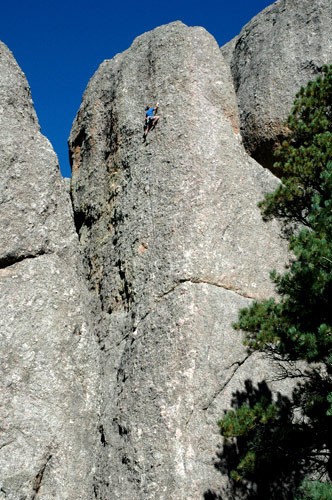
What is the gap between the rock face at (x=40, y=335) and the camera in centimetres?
845

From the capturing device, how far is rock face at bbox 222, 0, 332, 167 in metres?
12.6

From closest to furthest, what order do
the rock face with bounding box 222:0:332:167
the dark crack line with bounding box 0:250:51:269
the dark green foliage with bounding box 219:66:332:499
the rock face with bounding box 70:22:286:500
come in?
the dark green foliage with bounding box 219:66:332:499
the rock face with bounding box 70:22:286:500
the dark crack line with bounding box 0:250:51:269
the rock face with bounding box 222:0:332:167

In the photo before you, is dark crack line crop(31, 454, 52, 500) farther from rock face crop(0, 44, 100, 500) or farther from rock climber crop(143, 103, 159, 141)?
rock climber crop(143, 103, 159, 141)

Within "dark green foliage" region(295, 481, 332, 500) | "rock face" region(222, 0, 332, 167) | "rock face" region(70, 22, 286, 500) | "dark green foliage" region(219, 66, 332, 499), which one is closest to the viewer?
"dark green foliage" region(295, 481, 332, 500)

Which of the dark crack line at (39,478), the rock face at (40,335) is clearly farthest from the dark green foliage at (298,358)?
the dark crack line at (39,478)

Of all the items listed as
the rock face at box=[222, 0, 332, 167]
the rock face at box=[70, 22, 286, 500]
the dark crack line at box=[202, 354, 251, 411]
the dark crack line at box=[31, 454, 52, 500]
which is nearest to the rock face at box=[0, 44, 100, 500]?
the dark crack line at box=[31, 454, 52, 500]

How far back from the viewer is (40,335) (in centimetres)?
927

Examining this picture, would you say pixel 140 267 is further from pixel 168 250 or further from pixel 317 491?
pixel 317 491

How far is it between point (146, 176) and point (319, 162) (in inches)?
146

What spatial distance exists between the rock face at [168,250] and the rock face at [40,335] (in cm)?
46

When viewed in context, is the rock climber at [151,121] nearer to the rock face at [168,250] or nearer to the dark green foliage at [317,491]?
the rock face at [168,250]

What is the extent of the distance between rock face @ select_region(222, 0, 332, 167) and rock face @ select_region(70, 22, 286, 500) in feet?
2.74

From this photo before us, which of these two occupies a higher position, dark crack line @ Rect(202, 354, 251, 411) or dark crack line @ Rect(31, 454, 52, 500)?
dark crack line @ Rect(202, 354, 251, 411)

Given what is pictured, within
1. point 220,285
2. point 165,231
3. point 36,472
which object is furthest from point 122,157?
point 36,472
